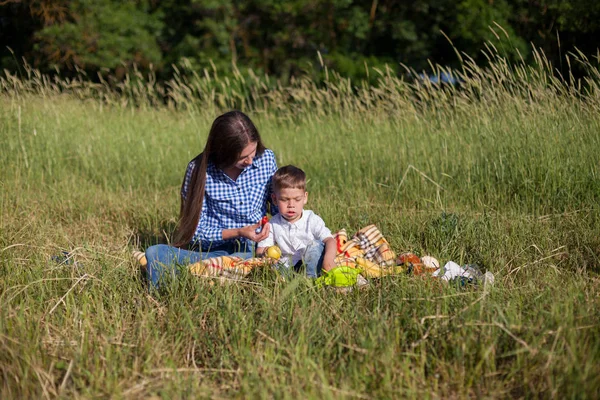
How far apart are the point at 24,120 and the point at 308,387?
18.2ft

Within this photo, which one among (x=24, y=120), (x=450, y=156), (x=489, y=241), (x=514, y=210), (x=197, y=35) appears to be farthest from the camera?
(x=197, y=35)

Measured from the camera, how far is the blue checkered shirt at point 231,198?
4445 mm

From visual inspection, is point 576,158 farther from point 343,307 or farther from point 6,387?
point 6,387

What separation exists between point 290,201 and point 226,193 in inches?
22.1

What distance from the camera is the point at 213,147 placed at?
4305 mm

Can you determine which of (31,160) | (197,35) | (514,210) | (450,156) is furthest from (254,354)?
(197,35)

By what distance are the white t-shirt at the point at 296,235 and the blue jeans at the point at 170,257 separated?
8.9 inches

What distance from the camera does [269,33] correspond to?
16.1 metres

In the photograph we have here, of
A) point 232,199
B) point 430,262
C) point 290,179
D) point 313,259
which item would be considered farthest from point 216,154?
point 430,262

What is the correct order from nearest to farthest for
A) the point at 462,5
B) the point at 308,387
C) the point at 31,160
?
the point at 308,387, the point at 31,160, the point at 462,5

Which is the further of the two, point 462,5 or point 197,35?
point 197,35

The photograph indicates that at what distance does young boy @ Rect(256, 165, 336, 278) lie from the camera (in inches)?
160

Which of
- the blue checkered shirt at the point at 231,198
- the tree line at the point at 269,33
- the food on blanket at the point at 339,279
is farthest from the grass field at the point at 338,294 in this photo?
the tree line at the point at 269,33

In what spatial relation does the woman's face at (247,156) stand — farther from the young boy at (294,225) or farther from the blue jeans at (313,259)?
the blue jeans at (313,259)
